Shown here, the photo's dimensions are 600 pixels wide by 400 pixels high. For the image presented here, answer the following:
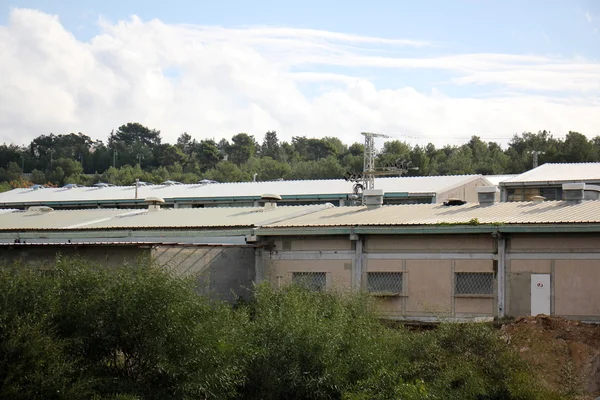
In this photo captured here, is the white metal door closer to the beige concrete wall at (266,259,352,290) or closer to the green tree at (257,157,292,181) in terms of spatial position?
the beige concrete wall at (266,259,352,290)

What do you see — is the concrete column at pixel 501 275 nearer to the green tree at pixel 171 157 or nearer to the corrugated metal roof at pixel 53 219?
the corrugated metal roof at pixel 53 219

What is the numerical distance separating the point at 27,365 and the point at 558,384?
11.5 m

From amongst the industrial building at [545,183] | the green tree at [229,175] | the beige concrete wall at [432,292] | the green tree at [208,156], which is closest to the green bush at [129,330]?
the beige concrete wall at [432,292]

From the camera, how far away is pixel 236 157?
136 meters

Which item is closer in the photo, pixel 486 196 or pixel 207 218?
pixel 486 196

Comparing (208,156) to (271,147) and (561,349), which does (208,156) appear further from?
(561,349)

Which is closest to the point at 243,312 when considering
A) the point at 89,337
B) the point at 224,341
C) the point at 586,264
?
the point at 224,341

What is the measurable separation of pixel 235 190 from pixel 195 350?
126ft

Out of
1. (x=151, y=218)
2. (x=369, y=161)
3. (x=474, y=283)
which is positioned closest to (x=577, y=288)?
(x=474, y=283)

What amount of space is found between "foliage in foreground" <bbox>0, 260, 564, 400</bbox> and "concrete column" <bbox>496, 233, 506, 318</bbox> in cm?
389

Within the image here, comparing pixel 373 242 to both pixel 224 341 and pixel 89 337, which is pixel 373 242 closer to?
pixel 224 341

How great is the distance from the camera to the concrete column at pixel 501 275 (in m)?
26.7

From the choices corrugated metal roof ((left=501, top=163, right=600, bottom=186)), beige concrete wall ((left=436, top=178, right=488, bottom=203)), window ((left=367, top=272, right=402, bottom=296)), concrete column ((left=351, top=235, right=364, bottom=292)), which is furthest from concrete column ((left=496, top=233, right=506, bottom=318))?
beige concrete wall ((left=436, top=178, right=488, bottom=203))

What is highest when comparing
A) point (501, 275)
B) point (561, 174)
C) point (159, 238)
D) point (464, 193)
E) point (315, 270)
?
point (561, 174)
